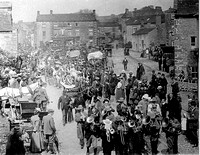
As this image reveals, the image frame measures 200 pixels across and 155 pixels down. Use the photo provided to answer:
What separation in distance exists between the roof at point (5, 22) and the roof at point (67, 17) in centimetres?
51

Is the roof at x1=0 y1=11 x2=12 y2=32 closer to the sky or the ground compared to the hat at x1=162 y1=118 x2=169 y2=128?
closer to the sky

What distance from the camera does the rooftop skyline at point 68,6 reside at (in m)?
6.32

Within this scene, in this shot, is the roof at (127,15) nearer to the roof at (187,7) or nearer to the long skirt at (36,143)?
the roof at (187,7)

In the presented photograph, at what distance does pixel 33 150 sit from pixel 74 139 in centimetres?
76

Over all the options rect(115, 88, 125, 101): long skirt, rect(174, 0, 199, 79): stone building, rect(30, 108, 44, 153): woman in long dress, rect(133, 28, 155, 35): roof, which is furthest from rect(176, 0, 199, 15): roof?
rect(30, 108, 44, 153): woman in long dress

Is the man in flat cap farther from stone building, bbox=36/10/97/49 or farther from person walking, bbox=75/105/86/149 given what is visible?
stone building, bbox=36/10/97/49

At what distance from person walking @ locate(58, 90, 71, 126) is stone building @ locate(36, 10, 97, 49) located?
0.95 meters

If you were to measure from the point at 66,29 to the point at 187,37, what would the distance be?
223 cm

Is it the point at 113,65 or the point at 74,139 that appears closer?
the point at 74,139

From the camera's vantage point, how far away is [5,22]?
629 cm

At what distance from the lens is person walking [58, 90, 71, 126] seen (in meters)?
6.34

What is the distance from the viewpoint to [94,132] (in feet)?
18.9

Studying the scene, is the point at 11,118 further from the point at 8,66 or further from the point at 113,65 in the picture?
the point at 113,65

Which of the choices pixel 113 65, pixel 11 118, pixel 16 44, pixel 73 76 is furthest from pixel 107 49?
pixel 11 118
